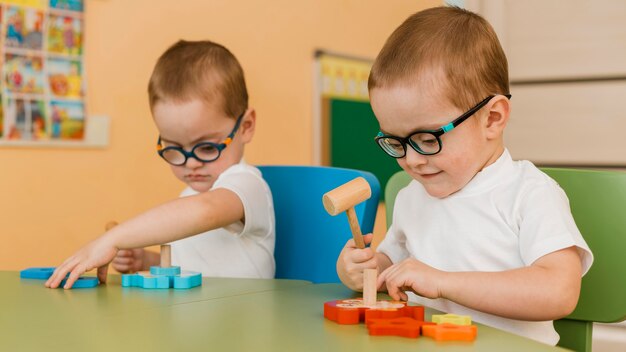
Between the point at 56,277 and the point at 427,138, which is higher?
the point at 427,138

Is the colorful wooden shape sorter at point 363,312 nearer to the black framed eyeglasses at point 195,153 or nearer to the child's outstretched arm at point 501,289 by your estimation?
the child's outstretched arm at point 501,289

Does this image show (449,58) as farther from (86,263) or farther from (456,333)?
(86,263)

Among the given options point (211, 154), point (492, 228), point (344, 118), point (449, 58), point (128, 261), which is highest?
point (344, 118)

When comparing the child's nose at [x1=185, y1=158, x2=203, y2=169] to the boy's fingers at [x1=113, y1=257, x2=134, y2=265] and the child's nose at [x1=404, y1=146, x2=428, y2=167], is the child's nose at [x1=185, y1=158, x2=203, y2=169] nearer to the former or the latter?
the boy's fingers at [x1=113, y1=257, x2=134, y2=265]

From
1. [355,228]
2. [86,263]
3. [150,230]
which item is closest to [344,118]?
[150,230]

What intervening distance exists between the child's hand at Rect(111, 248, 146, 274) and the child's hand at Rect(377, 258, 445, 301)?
75 cm

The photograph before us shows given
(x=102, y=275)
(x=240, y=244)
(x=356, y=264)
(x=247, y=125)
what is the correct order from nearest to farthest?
(x=356, y=264) → (x=102, y=275) → (x=240, y=244) → (x=247, y=125)

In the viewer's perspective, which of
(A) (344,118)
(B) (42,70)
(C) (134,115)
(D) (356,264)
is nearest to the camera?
(D) (356,264)

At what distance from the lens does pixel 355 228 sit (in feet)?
3.03

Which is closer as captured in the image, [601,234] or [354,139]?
[601,234]

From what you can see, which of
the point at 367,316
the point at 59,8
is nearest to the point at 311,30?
the point at 59,8

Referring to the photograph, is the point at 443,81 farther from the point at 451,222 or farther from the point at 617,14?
the point at 617,14

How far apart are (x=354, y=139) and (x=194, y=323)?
3.08m

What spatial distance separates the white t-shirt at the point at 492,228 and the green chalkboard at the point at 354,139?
2.49 m
